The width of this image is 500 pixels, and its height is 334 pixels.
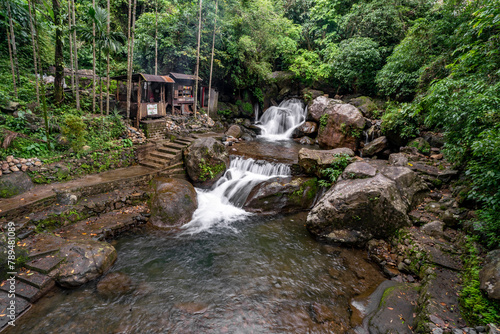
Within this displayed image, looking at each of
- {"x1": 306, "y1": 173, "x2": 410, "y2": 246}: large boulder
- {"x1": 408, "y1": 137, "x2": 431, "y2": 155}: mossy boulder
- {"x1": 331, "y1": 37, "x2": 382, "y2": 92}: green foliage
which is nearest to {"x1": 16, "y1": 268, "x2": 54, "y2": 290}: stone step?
{"x1": 306, "y1": 173, "x2": 410, "y2": 246}: large boulder

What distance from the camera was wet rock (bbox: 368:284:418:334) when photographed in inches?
182

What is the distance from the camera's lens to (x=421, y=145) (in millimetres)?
9734

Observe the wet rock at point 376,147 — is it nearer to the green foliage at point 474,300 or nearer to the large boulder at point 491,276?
the green foliage at point 474,300

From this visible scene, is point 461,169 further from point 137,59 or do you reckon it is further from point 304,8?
point 304,8

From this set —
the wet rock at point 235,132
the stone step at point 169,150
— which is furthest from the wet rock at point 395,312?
the wet rock at point 235,132

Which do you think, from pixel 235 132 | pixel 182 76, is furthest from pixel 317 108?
pixel 182 76

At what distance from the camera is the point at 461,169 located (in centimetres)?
780

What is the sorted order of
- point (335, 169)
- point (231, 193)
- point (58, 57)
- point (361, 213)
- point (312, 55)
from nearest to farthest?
point (361, 213) < point (335, 169) < point (58, 57) < point (231, 193) < point (312, 55)

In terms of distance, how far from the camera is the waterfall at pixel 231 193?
365 inches

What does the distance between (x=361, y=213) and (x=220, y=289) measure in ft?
16.5

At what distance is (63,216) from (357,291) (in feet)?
29.7

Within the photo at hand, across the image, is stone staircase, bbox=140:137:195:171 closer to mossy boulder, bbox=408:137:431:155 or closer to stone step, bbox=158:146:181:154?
stone step, bbox=158:146:181:154

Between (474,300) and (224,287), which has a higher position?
(474,300)

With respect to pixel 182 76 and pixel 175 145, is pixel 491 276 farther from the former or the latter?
pixel 182 76
